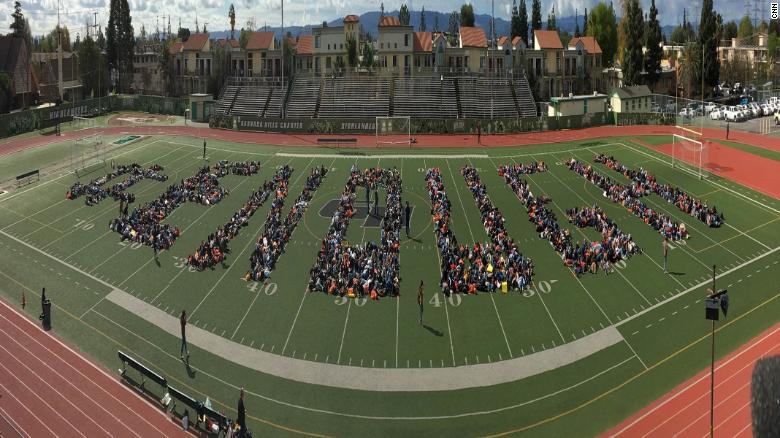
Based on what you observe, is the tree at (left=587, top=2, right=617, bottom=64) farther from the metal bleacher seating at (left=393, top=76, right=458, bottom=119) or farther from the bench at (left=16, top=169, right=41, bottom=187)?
the bench at (left=16, top=169, right=41, bottom=187)

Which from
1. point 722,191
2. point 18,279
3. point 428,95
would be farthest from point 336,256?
point 428,95

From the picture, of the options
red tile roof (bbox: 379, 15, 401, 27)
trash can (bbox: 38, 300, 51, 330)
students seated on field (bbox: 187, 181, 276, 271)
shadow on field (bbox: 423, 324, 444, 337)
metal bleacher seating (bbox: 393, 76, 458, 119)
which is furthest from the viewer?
red tile roof (bbox: 379, 15, 401, 27)

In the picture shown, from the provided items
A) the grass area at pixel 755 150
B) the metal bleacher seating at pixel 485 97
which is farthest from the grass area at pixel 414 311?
the metal bleacher seating at pixel 485 97

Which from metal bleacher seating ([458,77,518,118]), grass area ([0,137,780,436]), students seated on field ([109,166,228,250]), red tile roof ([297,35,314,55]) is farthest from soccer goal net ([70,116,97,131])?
metal bleacher seating ([458,77,518,118])

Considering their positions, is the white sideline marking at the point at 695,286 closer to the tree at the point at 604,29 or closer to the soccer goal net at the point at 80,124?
the soccer goal net at the point at 80,124

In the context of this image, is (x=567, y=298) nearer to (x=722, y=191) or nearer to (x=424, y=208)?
(x=424, y=208)

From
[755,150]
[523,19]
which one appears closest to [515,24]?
[523,19]

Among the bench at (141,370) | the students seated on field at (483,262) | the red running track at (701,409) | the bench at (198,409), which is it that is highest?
the students seated on field at (483,262)
